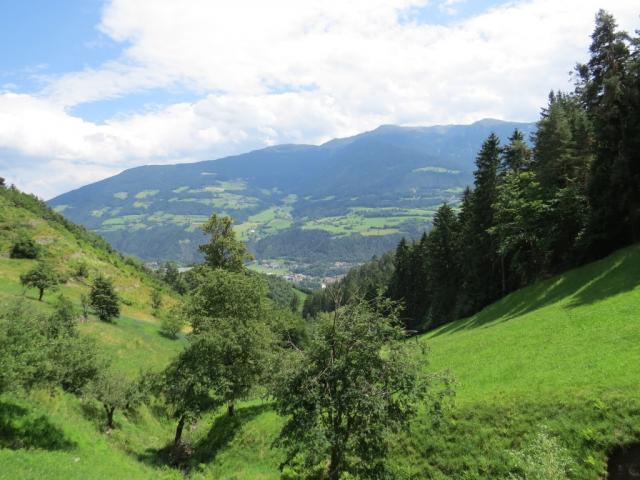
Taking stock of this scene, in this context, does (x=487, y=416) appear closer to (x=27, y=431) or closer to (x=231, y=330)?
(x=231, y=330)

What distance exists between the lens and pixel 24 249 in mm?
73438

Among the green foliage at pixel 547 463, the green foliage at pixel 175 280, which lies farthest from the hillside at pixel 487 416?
the green foliage at pixel 175 280

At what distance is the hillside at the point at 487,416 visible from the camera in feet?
54.3

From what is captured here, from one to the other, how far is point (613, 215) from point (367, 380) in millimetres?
36429

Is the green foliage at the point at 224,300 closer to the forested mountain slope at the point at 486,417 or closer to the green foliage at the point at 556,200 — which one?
the forested mountain slope at the point at 486,417

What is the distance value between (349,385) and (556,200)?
39.0 meters

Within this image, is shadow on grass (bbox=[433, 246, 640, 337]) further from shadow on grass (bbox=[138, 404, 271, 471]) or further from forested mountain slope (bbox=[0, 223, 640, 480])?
shadow on grass (bbox=[138, 404, 271, 471])

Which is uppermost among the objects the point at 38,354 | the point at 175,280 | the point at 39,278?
the point at 39,278

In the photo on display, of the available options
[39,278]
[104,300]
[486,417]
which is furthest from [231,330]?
[39,278]

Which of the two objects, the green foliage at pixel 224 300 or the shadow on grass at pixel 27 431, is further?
the green foliage at pixel 224 300

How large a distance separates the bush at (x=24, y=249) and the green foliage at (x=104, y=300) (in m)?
29.3

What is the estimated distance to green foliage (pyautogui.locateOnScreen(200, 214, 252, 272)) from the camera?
2078 inches

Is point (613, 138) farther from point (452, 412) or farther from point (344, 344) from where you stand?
point (344, 344)

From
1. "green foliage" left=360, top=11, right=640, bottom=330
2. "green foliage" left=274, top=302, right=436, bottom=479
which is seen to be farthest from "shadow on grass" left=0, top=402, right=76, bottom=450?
"green foliage" left=360, top=11, right=640, bottom=330
